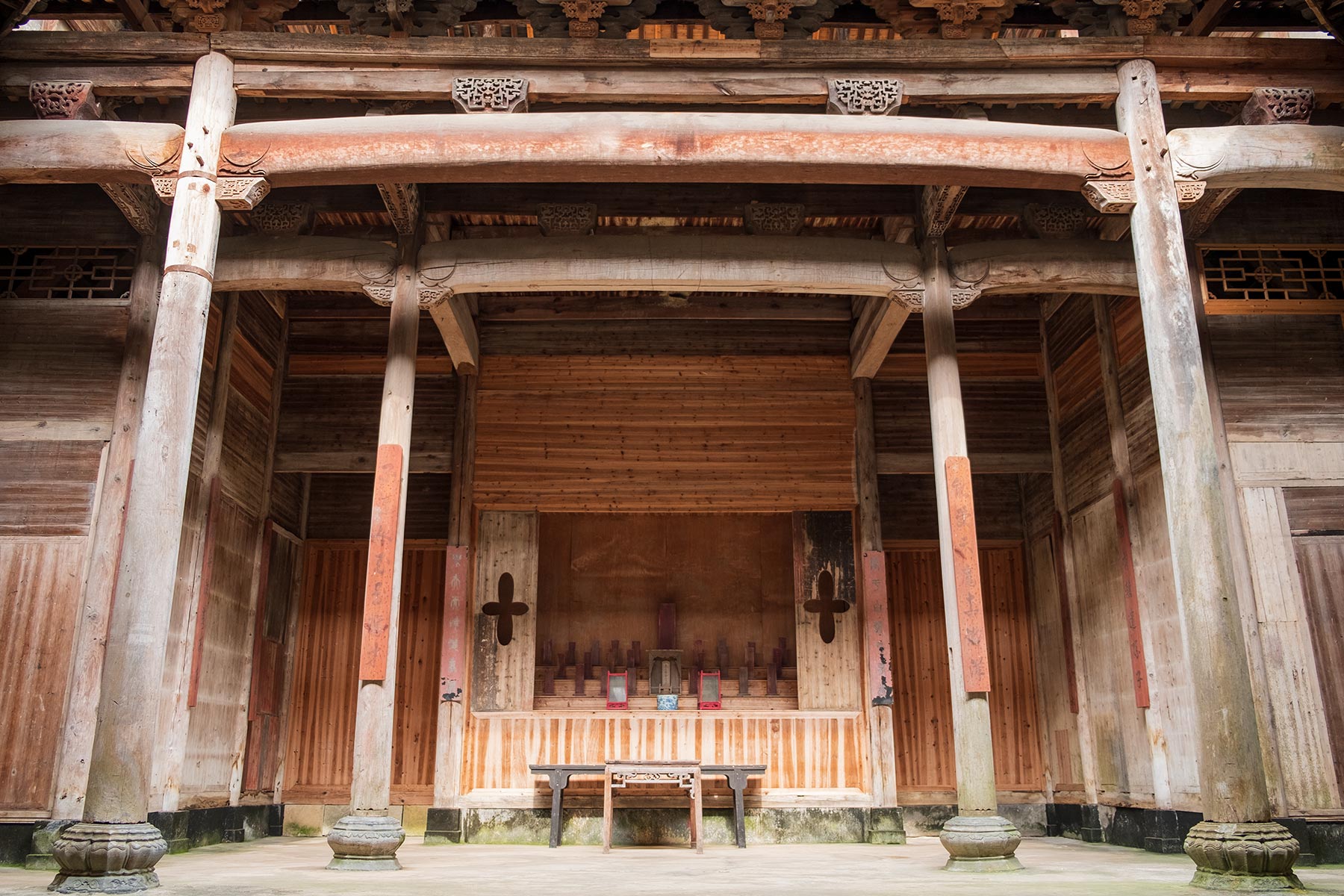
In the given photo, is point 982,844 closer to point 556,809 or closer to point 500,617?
point 556,809

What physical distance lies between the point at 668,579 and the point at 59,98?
27.7 feet

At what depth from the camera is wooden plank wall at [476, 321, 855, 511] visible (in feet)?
38.6

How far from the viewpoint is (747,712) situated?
36.2 feet

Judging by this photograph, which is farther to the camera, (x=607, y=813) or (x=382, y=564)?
(x=607, y=813)

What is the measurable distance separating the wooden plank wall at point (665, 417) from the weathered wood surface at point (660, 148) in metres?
4.40

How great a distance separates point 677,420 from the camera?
1200cm

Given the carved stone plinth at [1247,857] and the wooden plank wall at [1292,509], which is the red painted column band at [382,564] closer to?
the carved stone plinth at [1247,857]

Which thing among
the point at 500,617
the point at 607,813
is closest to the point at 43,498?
the point at 500,617

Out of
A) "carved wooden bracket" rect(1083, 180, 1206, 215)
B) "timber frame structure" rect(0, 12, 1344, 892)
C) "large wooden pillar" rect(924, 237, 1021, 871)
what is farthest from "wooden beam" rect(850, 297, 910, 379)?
"carved wooden bracket" rect(1083, 180, 1206, 215)

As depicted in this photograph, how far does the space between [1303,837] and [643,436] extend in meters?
7.33

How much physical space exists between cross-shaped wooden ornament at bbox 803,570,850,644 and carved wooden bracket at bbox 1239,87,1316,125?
20.0 feet

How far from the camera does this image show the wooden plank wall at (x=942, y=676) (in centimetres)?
1215

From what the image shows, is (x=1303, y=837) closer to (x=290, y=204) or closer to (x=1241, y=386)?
(x=1241, y=386)

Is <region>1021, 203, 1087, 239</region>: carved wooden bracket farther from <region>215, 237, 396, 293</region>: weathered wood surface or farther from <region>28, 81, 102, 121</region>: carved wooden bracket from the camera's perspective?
<region>28, 81, 102, 121</region>: carved wooden bracket
